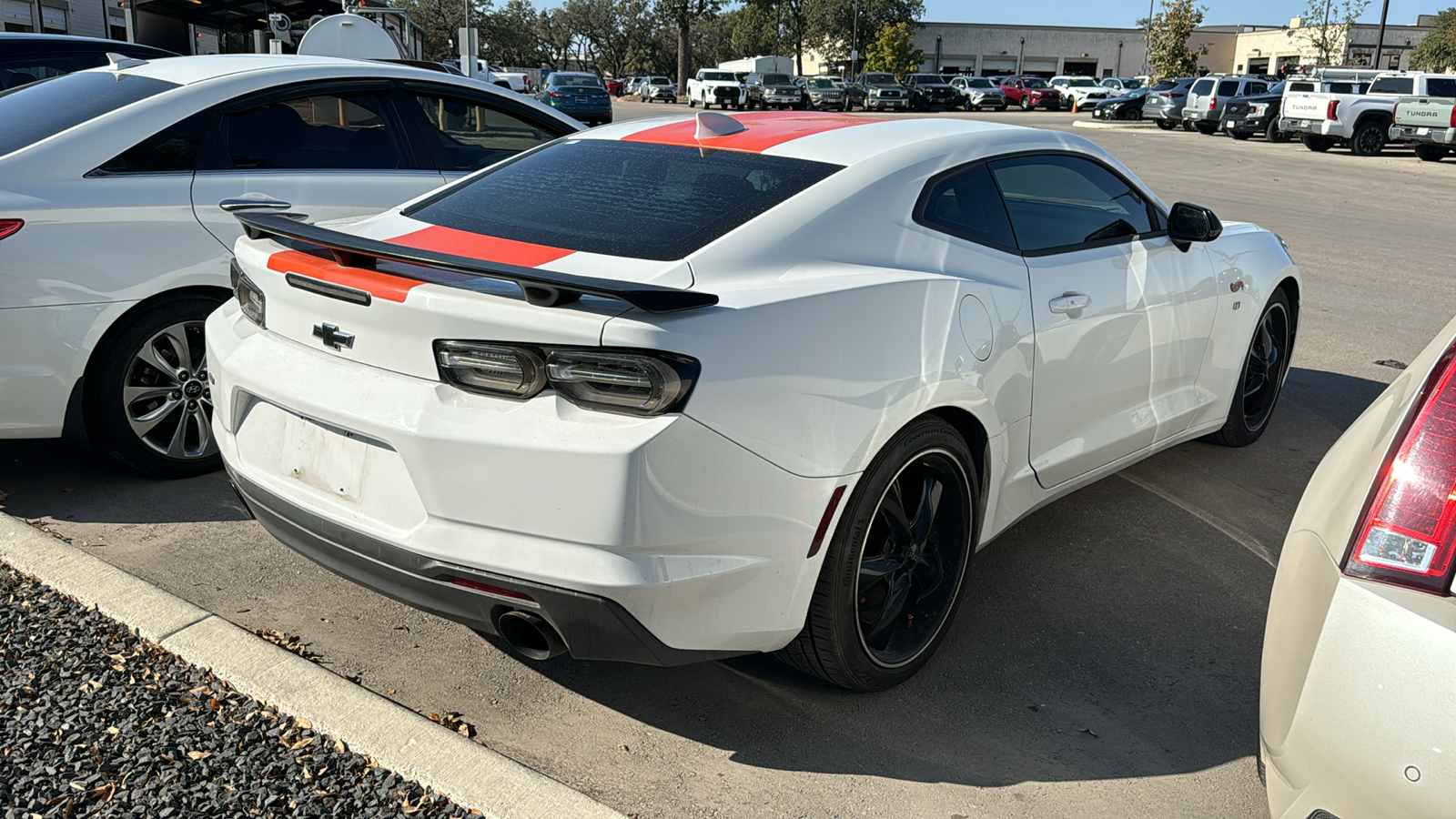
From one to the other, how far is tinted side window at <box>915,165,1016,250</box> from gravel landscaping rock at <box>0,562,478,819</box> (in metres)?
2.00

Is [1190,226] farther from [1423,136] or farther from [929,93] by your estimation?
[929,93]

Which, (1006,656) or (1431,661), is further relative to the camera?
(1006,656)

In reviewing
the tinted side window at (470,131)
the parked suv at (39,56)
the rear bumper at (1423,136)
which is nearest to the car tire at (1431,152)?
the rear bumper at (1423,136)

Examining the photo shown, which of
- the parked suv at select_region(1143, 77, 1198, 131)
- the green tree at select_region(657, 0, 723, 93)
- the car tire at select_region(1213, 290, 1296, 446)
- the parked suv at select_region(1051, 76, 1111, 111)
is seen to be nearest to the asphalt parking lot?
the car tire at select_region(1213, 290, 1296, 446)

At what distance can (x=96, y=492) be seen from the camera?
→ 450cm

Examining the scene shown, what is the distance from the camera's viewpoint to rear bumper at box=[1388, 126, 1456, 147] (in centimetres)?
2314

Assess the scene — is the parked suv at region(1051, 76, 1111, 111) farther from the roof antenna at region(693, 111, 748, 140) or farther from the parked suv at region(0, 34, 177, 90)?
the roof antenna at region(693, 111, 748, 140)

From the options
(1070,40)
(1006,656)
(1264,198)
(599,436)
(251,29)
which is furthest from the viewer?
(1070,40)

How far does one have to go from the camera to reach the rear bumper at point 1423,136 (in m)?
23.1

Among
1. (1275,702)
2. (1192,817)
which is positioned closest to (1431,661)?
(1275,702)

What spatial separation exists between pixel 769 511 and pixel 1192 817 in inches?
47.5

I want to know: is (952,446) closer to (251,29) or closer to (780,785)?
(780,785)

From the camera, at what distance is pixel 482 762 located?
270 centimetres

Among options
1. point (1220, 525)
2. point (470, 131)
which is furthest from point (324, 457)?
point (1220, 525)
